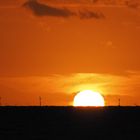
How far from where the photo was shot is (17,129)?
57.4m

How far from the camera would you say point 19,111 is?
2402 inches

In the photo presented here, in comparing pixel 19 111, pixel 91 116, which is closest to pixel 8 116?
pixel 19 111

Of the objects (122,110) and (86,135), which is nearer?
(86,135)

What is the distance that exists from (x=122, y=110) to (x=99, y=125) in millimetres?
3343

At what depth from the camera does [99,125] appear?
5841cm

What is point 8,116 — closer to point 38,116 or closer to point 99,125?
point 38,116

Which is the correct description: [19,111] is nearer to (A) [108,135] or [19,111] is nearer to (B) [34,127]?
(B) [34,127]

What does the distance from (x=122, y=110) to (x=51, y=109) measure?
5320 mm

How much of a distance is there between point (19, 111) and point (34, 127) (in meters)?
3.67

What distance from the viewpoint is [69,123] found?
5888cm

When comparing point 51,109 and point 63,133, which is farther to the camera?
point 51,109

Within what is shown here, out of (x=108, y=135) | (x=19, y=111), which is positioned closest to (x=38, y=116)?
(x=19, y=111)

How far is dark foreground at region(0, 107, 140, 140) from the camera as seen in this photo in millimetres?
56688

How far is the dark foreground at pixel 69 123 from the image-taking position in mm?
56688
